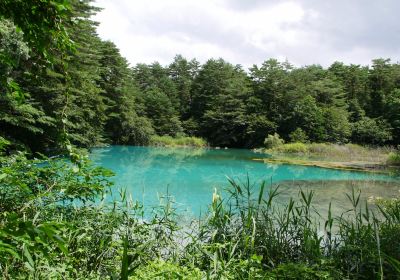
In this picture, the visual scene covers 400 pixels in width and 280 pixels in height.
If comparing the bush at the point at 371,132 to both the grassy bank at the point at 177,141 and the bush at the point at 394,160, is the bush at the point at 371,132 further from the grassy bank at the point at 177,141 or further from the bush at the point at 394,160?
the grassy bank at the point at 177,141

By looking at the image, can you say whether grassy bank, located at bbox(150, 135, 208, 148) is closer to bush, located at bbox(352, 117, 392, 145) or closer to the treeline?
the treeline

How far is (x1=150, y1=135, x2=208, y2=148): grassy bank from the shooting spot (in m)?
29.2

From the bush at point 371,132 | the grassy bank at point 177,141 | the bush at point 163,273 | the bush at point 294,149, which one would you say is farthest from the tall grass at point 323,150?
the bush at point 163,273

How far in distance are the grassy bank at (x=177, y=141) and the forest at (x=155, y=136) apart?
78 cm

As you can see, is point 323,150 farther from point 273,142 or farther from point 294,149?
point 273,142

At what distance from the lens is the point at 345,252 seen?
2.70m

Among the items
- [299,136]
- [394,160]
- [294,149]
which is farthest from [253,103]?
[394,160]

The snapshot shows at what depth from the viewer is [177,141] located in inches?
1188

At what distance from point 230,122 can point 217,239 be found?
29.8m

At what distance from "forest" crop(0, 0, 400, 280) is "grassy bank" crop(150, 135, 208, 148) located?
78cm

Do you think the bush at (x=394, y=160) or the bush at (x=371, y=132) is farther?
the bush at (x=371, y=132)

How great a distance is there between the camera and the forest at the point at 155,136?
1.46m

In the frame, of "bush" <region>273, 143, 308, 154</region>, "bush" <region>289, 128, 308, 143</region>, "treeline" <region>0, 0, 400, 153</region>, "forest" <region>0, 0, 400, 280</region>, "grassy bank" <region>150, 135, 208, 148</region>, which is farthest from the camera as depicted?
"grassy bank" <region>150, 135, 208, 148</region>

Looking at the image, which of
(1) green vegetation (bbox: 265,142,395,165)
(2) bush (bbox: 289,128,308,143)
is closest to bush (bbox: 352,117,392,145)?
(1) green vegetation (bbox: 265,142,395,165)
